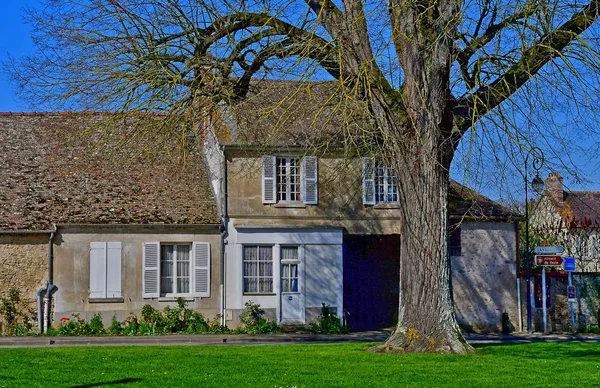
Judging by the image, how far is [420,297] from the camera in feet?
56.4

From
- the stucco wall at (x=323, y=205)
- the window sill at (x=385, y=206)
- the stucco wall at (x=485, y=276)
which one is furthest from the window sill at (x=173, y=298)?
the stucco wall at (x=485, y=276)

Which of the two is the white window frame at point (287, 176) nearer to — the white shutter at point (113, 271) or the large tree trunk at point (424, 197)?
the white shutter at point (113, 271)

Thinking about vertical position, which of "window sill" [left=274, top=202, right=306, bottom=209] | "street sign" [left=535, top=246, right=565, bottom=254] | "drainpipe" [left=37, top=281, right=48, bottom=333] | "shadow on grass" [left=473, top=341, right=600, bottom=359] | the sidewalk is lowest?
the sidewalk

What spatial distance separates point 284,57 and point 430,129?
9.88 feet

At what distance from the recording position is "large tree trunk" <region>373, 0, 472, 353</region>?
16.8 metres

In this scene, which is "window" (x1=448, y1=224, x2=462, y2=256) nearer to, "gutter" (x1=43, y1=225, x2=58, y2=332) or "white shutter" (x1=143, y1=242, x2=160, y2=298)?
"white shutter" (x1=143, y1=242, x2=160, y2=298)

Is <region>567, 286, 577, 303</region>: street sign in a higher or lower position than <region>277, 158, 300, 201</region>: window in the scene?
lower

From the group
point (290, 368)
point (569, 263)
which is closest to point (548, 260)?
point (569, 263)

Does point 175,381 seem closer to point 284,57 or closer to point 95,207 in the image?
point 284,57

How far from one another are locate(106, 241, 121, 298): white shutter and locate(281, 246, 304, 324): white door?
5.07 m

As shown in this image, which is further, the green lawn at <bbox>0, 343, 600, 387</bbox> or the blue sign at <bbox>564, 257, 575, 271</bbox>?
the blue sign at <bbox>564, 257, 575, 271</bbox>

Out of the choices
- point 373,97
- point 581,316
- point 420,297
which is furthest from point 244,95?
point 581,316

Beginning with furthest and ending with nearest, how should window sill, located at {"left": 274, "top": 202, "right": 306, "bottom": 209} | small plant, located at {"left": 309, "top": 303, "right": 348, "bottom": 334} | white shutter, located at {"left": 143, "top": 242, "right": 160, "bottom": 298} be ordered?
window sill, located at {"left": 274, "top": 202, "right": 306, "bottom": 209}
small plant, located at {"left": 309, "top": 303, "right": 348, "bottom": 334}
white shutter, located at {"left": 143, "top": 242, "right": 160, "bottom": 298}

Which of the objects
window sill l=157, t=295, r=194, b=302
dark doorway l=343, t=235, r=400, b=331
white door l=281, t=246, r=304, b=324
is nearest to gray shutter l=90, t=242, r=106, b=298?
window sill l=157, t=295, r=194, b=302
